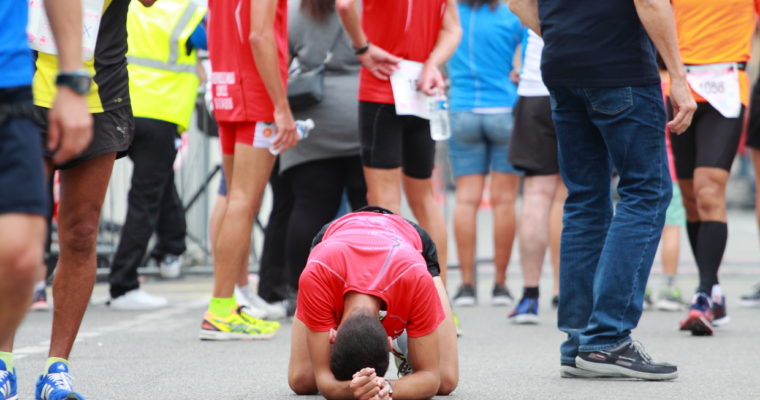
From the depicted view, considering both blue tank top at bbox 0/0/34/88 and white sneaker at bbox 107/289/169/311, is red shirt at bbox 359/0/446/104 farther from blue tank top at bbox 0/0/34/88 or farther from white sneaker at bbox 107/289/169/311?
blue tank top at bbox 0/0/34/88

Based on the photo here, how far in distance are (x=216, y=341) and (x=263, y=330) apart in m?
0.25

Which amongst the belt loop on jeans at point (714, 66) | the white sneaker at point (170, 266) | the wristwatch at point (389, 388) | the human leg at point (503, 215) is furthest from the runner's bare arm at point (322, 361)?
the white sneaker at point (170, 266)

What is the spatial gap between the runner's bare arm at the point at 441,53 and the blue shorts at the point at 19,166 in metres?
3.33

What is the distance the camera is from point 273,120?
6.09 metres

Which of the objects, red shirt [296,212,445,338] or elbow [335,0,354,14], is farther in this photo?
elbow [335,0,354,14]

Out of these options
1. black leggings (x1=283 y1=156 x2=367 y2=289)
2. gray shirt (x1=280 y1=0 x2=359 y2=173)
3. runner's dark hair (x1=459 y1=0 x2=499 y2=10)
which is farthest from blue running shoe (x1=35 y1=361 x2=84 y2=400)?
runner's dark hair (x1=459 y1=0 x2=499 y2=10)

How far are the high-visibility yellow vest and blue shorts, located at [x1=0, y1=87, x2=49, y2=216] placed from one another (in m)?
4.92

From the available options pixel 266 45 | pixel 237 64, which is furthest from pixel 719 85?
pixel 237 64

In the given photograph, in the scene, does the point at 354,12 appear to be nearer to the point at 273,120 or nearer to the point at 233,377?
the point at 273,120

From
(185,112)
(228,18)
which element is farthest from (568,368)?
(185,112)

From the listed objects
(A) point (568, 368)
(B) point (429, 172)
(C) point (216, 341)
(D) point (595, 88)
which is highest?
(D) point (595, 88)

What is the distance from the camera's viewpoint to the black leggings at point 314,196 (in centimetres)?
679

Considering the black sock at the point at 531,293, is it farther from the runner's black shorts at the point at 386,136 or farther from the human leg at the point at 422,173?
the runner's black shorts at the point at 386,136

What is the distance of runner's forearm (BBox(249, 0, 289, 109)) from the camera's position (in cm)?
584
